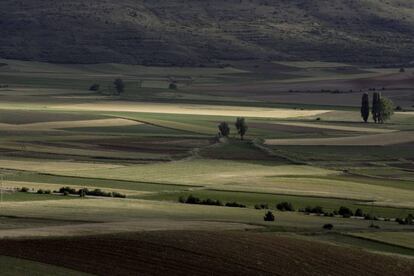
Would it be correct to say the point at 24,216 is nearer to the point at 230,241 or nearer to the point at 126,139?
the point at 230,241

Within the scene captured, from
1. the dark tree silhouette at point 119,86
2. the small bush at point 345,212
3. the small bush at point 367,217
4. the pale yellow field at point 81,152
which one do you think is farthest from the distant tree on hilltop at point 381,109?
the small bush at point 367,217

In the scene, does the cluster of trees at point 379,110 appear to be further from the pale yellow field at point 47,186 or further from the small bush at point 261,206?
the small bush at point 261,206

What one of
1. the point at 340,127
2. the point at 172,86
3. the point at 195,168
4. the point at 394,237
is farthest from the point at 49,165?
the point at 172,86

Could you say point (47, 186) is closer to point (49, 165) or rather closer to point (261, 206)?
point (49, 165)

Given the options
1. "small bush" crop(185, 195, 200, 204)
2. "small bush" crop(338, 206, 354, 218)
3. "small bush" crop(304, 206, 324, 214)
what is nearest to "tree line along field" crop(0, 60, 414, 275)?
"small bush" crop(304, 206, 324, 214)

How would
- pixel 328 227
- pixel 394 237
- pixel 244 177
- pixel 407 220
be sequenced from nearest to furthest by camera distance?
pixel 394 237, pixel 328 227, pixel 407 220, pixel 244 177

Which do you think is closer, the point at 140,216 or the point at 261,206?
the point at 140,216

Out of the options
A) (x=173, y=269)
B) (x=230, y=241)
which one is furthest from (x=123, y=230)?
(x=173, y=269)
